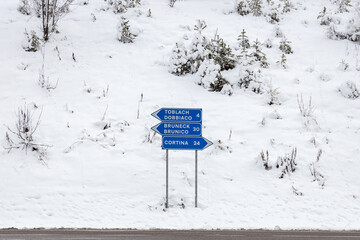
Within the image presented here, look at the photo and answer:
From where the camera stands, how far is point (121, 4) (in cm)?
1464

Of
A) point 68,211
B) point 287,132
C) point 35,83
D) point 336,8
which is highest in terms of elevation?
point 336,8

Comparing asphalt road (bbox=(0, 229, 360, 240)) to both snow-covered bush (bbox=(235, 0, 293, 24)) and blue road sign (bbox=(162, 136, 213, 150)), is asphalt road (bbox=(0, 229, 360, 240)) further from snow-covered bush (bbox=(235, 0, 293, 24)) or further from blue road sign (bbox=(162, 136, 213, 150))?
snow-covered bush (bbox=(235, 0, 293, 24))

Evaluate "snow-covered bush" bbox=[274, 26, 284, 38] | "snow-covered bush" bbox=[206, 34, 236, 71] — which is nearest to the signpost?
"snow-covered bush" bbox=[206, 34, 236, 71]

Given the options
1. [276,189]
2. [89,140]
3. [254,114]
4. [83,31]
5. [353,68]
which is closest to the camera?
[276,189]

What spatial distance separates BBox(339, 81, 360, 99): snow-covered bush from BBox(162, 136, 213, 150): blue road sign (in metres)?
5.51

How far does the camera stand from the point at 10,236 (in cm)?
539

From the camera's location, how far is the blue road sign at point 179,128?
6.55 m

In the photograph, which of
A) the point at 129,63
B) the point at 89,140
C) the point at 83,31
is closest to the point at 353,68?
the point at 129,63

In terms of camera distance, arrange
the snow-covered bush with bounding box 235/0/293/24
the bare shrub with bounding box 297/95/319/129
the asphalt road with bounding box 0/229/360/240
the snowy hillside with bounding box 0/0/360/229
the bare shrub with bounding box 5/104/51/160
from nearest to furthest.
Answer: the asphalt road with bounding box 0/229/360/240 < the snowy hillside with bounding box 0/0/360/229 < the bare shrub with bounding box 5/104/51/160 < the bare shrub with bounding box 297/95/319/129 < the snow-covered bush with bounding box 235/0/293/24

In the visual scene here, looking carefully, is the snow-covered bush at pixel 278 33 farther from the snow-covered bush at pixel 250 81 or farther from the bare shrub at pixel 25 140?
the bare shrub at pixel 25 140

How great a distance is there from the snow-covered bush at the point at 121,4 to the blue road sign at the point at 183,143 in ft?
31.5

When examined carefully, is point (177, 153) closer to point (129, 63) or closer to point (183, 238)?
point (183, 238)

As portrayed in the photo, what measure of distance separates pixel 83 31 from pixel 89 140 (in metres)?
6.02

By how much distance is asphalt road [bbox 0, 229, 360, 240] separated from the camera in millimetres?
5422
